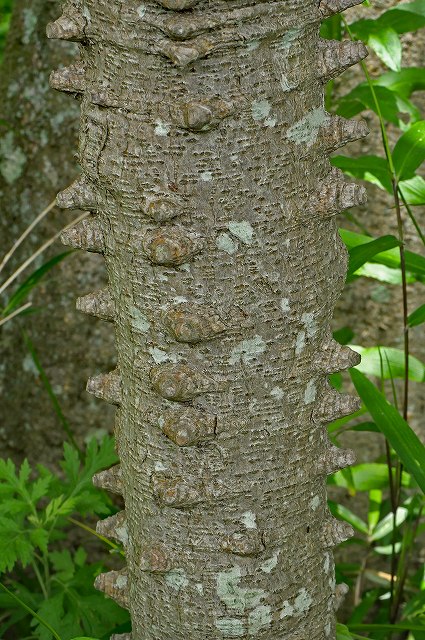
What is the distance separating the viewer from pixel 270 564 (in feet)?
3.32

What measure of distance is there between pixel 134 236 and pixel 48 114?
112cm

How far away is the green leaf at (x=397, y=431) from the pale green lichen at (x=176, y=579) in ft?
1.15

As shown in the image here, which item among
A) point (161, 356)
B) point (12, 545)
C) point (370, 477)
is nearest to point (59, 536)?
point (12, 545)

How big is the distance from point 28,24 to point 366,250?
106 centimetres

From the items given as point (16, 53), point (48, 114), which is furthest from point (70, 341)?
point (16, 53)

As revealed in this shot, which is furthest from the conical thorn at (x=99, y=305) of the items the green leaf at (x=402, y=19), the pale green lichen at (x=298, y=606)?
the green leaf at (x=402, y=19)

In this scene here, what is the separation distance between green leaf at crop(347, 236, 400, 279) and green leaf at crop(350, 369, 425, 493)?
0.15 metres

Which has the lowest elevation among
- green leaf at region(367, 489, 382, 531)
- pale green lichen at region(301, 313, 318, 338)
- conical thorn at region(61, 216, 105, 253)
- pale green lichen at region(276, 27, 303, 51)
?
green leaf at region(367, 489, 382, 531)

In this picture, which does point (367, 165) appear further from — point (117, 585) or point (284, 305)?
point (117, 585)

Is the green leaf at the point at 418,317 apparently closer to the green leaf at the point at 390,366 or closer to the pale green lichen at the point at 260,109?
the green leaf at the point at 390,366

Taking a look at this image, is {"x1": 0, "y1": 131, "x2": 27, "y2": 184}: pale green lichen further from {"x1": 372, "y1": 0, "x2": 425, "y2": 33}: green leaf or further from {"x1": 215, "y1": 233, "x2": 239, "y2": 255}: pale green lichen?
{"x1": 215, "y1": 233, "x2": 239, "y2": 255}: pale green lichen

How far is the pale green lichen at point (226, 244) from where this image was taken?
34.2 inches

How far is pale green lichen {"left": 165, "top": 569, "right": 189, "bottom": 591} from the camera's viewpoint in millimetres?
1015

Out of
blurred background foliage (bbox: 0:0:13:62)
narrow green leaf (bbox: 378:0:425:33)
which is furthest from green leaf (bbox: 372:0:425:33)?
blurred background foliage (bbox: 0:0:13:62)
